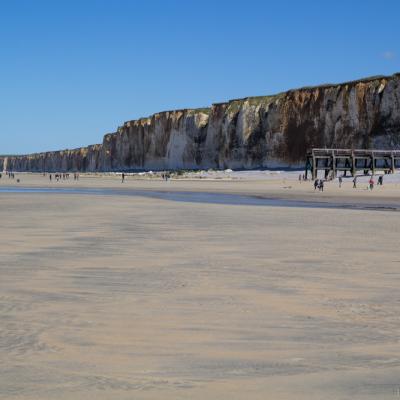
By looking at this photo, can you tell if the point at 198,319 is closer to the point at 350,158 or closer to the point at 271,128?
the point at 350,158

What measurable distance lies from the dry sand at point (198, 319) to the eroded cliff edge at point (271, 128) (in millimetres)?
61736

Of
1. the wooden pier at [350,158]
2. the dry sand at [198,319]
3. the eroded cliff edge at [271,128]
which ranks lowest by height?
the dry sand at [198,319]

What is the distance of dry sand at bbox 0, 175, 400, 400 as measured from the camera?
11.7ft

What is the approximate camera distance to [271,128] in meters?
84.1

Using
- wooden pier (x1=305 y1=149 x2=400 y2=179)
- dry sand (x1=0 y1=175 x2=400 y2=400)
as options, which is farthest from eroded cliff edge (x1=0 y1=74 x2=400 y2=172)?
dry sand (x1=0 y1=175 x2=400 y2=400)

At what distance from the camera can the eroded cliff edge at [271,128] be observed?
2751 inches

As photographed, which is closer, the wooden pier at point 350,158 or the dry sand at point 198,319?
the dry sand at point 198,319

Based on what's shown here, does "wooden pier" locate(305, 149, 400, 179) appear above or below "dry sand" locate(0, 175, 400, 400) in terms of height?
above

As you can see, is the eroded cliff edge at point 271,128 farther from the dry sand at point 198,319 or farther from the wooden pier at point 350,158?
the dry sand at point 198,319

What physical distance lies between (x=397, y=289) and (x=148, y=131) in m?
113

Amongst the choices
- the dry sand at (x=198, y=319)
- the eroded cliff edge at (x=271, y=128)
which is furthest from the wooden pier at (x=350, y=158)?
the dry sand at (x=198, y=319)

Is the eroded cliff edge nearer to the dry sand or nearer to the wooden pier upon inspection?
the wooden pier

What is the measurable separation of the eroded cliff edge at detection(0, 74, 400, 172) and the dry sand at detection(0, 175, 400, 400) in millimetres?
61736

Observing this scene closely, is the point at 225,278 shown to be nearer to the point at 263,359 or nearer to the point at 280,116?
the point at 263,359
